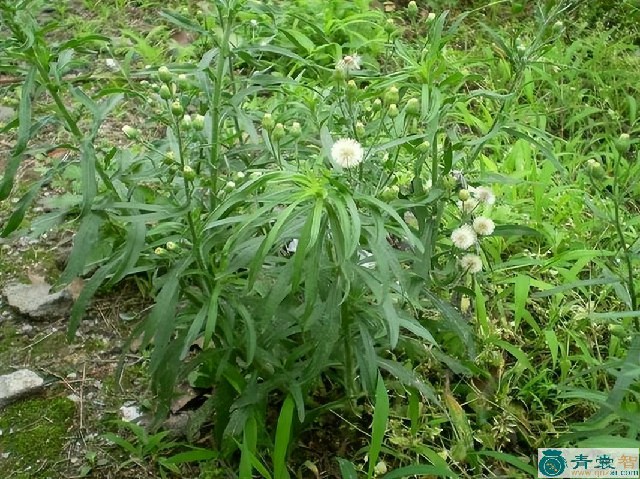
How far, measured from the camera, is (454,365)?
218cm

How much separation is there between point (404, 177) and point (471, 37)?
190 centimetres

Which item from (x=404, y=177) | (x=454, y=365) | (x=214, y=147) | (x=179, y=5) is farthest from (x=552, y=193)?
(x=179, y=5)

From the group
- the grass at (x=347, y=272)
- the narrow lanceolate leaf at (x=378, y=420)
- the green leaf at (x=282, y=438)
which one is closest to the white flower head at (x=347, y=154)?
the grass at (x=347, y=272)

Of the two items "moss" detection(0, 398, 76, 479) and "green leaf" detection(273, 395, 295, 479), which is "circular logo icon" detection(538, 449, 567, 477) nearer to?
"green leaf" detection(273, 395, 295, 479)

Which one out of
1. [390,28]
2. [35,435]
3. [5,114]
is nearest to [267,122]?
[35,435]

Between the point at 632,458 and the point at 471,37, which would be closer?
the point at 632,458

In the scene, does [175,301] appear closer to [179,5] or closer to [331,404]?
[331,404]

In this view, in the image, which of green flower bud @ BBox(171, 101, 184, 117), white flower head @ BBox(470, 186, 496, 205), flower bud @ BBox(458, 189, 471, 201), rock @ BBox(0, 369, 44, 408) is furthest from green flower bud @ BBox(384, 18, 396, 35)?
rock @ BBox(0, 369, 44, 408)

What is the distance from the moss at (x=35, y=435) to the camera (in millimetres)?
2146

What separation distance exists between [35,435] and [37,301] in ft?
1.83

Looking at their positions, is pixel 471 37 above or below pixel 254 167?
below

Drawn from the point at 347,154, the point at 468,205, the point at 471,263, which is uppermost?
the point at 347,154

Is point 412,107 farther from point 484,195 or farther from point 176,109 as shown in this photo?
point 176,109

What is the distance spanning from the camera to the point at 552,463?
2088 mm
